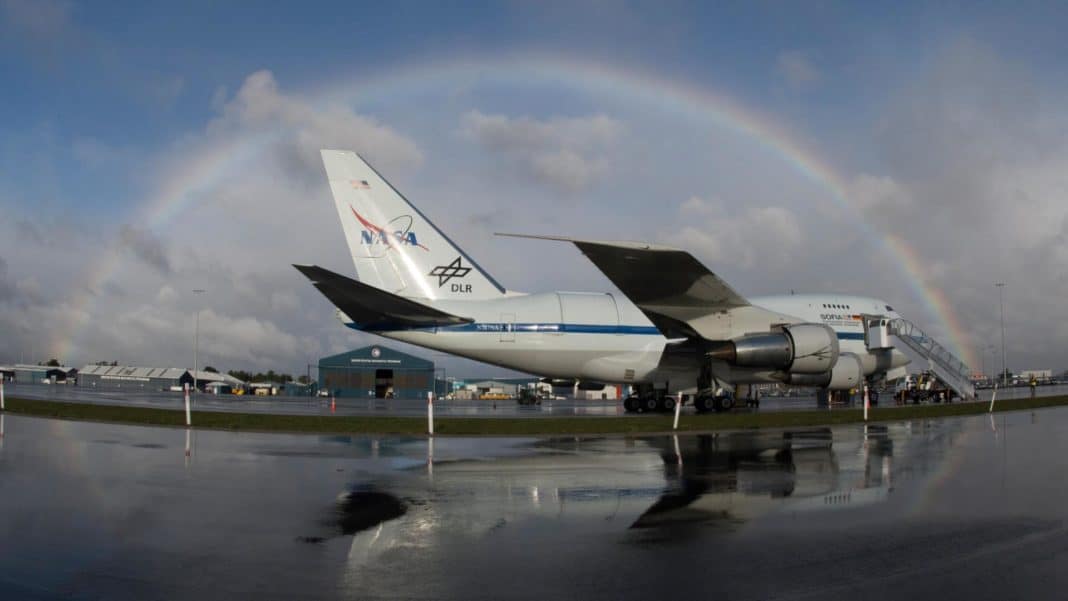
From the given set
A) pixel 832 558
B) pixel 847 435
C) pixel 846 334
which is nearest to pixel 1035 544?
pixel 832 558

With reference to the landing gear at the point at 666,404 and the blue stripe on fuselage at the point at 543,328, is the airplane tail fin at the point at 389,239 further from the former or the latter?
the landing gear at the point at 666,404

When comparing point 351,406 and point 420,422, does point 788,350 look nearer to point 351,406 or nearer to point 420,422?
point 420,422

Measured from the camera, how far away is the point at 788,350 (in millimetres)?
27406

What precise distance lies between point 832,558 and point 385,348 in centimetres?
6877

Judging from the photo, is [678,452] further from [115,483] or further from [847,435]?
[115,483]

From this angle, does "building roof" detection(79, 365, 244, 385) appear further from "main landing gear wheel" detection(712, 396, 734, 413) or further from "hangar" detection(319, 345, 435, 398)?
"main landing gear wheel" detection(712, 396, 734, 413)

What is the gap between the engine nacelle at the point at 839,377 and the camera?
93.9 feet

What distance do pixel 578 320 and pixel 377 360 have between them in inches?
1792

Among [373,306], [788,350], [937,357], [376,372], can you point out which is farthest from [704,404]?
[376,372]

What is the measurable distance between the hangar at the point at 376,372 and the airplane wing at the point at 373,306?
43493mm

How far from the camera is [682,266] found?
24.8 metres

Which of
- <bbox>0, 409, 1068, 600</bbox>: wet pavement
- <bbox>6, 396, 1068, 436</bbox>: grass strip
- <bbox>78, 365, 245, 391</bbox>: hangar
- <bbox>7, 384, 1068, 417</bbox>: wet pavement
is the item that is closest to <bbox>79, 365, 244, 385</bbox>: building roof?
<bbox>78, 365, 245, 391</bbox>: hangar

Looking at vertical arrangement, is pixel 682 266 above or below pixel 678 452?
above

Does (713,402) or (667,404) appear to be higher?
(713,402)
